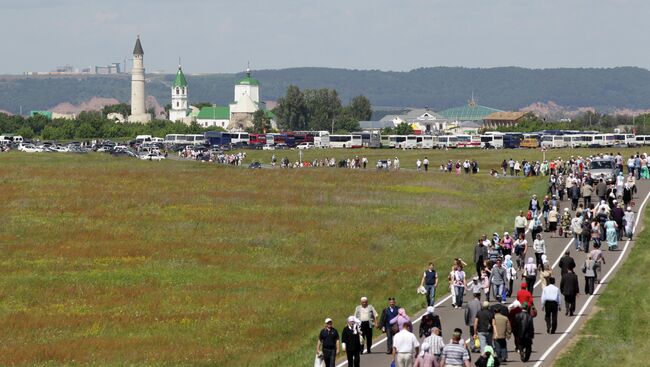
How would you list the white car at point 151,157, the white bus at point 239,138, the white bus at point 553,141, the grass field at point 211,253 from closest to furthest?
the grass field at point 211,253, the white car at point 151,157, the white bus at point 553,141, the white bus at point 239,138

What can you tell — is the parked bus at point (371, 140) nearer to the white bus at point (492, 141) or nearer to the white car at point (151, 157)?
the white bus at point (492, 141)

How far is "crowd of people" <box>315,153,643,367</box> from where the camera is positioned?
31.9m

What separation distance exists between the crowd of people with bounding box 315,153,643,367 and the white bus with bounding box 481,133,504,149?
109406 millimetres

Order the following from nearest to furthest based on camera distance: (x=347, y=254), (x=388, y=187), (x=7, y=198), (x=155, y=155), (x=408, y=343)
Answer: (x=408, y=343) < (x=347, y=254) < (x=7, y=198) < (x=388, y=187) < (x=155, y=155)

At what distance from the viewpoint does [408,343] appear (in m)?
31.8

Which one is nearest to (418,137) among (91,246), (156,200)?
(156,200)

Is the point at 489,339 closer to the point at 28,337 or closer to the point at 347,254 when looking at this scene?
the point at 28,337

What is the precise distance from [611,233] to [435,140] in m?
130

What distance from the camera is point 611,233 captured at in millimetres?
55281

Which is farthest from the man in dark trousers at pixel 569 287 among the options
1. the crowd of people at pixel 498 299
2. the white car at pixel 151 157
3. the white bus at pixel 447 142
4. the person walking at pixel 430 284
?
the white bus at pixel 447 142

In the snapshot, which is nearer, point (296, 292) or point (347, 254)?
point (296, 292)

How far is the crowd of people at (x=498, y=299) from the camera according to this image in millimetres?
31900

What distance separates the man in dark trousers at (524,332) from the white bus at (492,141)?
14147cm

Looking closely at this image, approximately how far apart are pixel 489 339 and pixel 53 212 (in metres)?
49.5
